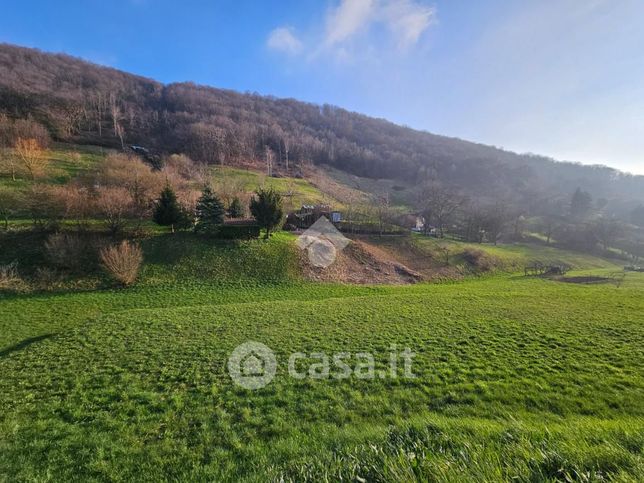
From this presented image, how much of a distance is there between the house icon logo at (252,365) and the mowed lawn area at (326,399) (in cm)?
36

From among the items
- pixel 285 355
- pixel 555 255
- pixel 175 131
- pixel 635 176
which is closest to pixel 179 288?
pixel 285 355

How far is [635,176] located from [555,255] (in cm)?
14766

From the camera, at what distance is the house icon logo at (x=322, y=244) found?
27953 millimetres

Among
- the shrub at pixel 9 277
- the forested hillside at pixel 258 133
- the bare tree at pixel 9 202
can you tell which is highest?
the forested hillside at pixel 258 133

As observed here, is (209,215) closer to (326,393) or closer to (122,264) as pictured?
(122,264)

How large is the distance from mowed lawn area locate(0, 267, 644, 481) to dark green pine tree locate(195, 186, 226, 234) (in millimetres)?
14231

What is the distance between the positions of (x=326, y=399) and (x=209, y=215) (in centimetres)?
2543

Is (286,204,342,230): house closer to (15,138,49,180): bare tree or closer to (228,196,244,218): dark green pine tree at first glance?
(228,196,244,218): dark green pine tree

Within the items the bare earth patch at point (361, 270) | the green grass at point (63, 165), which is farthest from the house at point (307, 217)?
the green grass at point (63, 165)

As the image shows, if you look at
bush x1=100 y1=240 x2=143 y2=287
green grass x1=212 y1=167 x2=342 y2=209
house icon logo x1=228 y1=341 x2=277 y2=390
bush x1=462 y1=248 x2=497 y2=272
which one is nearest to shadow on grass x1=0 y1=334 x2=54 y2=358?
bush x1=100 y1=240 x2=143 y2=287

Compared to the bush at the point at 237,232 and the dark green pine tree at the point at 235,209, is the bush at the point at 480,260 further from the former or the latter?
the dark green pine tree at the point at 235,209

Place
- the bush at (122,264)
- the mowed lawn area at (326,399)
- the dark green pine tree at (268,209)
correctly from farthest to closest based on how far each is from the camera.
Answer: the dark green pine tree at (268,209) → the bush at (122,264) → the mowed lawn area at (326,399)

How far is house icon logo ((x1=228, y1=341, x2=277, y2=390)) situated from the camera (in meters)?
7.92

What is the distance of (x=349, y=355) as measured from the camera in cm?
959
